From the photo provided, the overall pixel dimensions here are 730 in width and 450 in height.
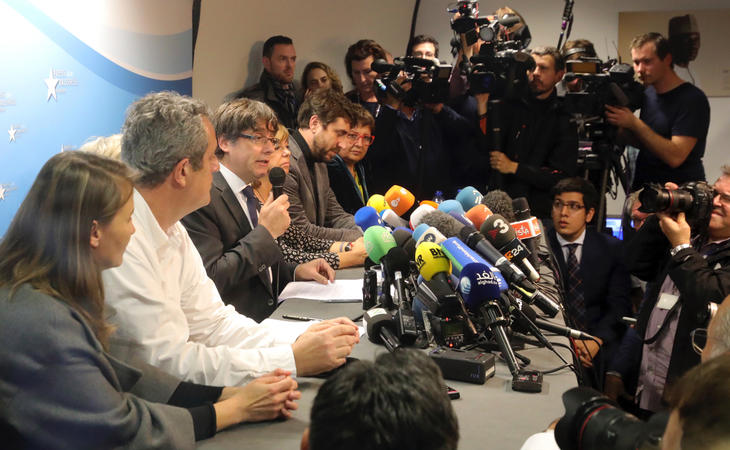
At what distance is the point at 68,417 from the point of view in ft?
3.74

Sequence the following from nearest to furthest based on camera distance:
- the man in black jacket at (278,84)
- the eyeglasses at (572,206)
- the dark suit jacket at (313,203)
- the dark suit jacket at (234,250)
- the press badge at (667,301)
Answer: the dark suit jacket at (234,250) < the press badge at (667,301) < the dark suit jacket at (313,203) < the eyeglasses at (572,206) < the man in black jacket at (278,84)

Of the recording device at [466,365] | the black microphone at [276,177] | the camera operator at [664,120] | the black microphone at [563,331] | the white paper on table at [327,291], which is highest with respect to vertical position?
the camera operator at [664,120]

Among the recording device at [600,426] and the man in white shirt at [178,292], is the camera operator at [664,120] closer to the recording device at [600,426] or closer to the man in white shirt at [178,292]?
the man in white shirt at [178,292]

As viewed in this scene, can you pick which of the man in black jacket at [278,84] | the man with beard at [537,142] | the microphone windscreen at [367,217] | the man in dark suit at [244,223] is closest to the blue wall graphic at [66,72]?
the man in dark suit at [244,223]

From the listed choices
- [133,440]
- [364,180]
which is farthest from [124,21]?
[133,440]

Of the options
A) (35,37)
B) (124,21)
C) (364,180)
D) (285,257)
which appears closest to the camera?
(35,37)

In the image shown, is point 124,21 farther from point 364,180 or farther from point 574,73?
point 574,73

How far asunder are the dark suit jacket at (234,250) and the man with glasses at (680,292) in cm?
138

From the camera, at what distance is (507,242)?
213 centimetres

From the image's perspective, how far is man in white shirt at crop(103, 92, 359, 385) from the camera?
4.85ft

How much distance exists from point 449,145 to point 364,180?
0.56m

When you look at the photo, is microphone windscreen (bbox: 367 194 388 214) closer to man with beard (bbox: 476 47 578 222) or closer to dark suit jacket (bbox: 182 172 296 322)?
dark suit jacket (bbox: 182 172 296 322)

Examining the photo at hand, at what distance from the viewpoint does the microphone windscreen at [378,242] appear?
210 centimetres

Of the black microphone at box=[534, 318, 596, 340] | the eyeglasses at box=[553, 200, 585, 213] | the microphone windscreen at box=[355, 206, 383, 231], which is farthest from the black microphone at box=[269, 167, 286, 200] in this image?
the eyeglasses at box=[553, 200, 585, 213]
